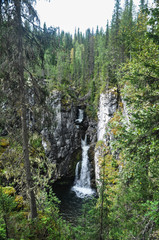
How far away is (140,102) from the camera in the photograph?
430cm

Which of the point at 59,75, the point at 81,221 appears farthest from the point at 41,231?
the point at 59,75

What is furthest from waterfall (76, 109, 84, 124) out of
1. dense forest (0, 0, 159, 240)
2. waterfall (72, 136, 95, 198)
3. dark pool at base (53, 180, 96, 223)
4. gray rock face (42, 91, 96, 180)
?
dense forest (0, 0, 159, 240)

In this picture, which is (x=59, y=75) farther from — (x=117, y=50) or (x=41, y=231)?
(x=41, y=231)

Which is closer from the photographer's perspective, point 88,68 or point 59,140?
point 59,140

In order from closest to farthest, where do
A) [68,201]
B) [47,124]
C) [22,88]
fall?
[22,88]
[47,124]
[68,201]

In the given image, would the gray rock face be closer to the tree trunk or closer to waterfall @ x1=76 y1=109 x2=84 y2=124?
waterfall @ x1=76 y1=109 x2=84 y2=124

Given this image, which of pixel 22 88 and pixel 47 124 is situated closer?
pixel 22 88

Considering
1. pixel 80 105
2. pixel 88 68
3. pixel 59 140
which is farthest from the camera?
pixel 88 68

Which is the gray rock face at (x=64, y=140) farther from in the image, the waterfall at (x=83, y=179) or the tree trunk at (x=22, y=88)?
the tree trunk at (x=22, y=88)

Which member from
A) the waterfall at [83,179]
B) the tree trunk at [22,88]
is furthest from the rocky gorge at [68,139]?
the tree trunk at [22,88]

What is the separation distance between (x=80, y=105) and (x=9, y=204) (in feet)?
106

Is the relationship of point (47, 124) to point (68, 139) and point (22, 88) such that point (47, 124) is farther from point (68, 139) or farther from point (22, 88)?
point (68, 139)

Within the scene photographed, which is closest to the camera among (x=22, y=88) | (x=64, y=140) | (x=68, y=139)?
(x=22, y=88)

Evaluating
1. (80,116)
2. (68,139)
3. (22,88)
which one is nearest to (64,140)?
(68,139)
